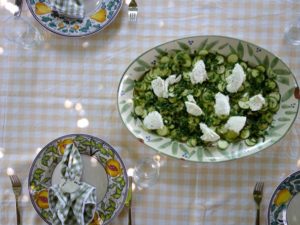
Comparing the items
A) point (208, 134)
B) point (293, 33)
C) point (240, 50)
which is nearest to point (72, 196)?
point (208, 134)

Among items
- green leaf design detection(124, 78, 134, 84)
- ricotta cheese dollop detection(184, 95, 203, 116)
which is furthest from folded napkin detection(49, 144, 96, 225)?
ricotta cheese dollop detection(184, 95, 203, 116)

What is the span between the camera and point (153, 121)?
1.36m

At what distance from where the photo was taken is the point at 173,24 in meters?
1.45

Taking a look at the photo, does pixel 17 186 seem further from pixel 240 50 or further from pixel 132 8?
pixel 240 50

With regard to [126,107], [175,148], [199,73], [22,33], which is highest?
[22,33]

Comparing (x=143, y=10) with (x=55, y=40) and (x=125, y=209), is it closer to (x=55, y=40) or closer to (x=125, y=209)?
(x=55, y=40)

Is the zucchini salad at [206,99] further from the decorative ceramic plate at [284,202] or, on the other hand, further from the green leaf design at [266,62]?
the decorative ceramic plate at [284,202]

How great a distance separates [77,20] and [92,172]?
0.46m

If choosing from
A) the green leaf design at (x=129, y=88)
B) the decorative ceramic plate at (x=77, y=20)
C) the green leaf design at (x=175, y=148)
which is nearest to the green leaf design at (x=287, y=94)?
the green leaf design at (x=175, y=148)

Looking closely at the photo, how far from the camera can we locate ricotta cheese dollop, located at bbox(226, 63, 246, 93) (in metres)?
1.34

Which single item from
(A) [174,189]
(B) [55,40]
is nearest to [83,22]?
(B) [55,40]

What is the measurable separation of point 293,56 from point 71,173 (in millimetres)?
736

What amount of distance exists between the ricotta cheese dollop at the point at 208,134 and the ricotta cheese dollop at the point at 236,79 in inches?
5.0

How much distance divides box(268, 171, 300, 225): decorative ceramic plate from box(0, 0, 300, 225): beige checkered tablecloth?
5 centimetres
